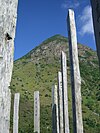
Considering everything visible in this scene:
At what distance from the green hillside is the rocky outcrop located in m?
17.9

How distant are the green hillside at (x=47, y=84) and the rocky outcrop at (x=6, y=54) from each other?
1791 centimetres

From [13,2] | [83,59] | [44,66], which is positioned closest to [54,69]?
[44,66]

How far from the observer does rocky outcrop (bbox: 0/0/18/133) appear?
1.84m

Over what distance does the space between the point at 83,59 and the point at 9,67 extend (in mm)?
64790

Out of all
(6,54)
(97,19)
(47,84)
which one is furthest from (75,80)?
(47,84)

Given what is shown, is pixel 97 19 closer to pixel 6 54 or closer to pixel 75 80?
pixel 6 54

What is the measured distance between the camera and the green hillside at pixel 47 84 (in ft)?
96.9

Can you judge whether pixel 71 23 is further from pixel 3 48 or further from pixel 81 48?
pixel 81 48

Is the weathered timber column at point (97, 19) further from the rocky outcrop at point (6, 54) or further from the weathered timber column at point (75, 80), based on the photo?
the weathered timber column at point (75, 80)

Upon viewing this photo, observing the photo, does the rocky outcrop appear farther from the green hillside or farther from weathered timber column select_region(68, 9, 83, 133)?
the green hillside

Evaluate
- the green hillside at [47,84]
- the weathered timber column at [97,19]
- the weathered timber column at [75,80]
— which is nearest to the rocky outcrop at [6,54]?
the weathered timber column at [97,19]

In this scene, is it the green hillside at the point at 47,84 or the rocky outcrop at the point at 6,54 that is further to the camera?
the green hillside at the point at 47,84

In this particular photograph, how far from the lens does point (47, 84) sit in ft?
155

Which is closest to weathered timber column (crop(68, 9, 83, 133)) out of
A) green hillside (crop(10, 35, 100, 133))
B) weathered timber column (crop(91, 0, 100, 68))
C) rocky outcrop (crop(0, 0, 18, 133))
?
rocky outcrop (crop(0, 0, 18, 133))
